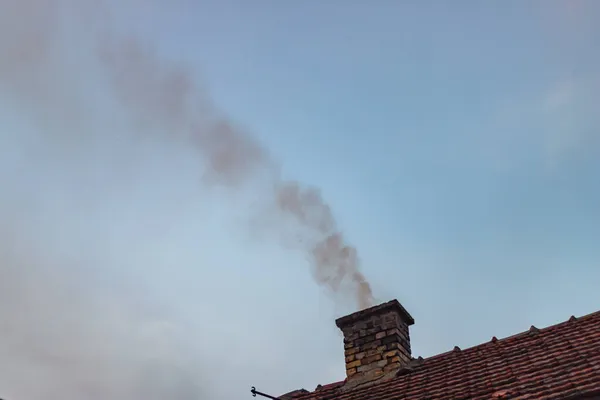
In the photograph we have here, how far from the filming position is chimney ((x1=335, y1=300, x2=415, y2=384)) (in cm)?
827

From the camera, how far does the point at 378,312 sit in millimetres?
8789

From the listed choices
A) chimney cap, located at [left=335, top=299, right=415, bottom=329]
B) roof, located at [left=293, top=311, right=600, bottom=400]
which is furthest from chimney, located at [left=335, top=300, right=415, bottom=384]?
roof, located at [left=293, top=311, right=600, bottom=400]

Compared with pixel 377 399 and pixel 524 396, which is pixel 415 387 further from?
pixel 524 396

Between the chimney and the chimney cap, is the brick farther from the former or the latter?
the chimney cap

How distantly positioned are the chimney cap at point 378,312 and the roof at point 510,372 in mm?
838

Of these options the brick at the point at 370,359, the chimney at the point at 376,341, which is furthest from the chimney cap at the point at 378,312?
the brick at the point at 370,359

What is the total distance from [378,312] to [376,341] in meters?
0.50

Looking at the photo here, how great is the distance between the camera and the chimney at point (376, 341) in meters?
8.27

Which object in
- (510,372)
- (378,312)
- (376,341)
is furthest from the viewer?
(378,312)

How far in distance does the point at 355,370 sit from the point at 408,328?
1.34 meters

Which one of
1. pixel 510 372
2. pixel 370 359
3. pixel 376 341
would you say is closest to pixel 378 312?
pixel 376 341

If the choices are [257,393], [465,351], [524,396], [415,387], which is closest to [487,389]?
[524,396]

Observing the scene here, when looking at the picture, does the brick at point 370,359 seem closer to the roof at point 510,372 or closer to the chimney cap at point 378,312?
the roof at point 510,372

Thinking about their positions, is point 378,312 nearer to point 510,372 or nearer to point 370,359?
point 370,359
